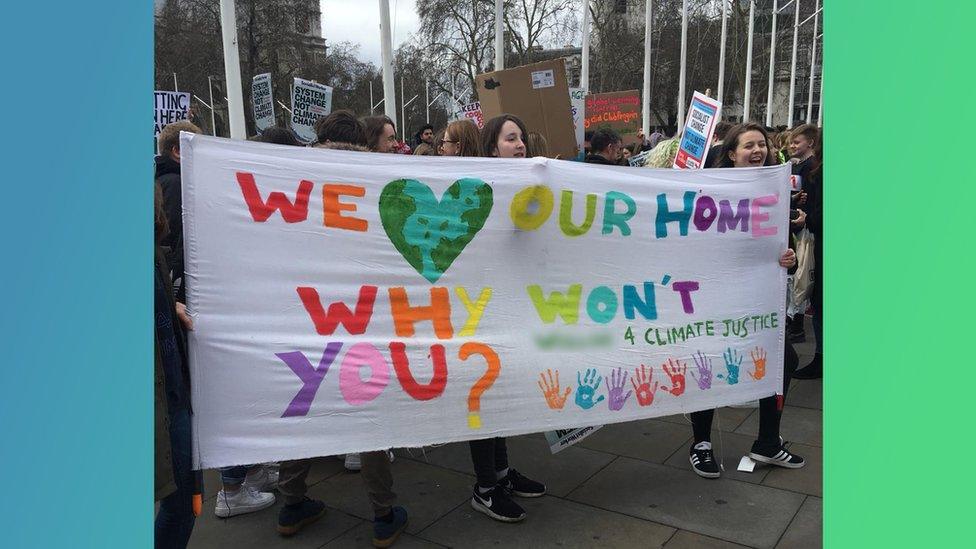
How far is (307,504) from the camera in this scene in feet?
11.6

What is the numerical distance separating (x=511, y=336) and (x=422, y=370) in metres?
0.44

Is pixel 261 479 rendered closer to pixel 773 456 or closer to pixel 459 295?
pixel 459 295

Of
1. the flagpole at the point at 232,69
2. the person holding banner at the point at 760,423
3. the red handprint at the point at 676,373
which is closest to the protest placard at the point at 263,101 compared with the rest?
the flagpole at the point at 232,69

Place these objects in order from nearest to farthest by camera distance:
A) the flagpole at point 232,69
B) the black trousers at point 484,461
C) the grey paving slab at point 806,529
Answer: the grey paving slab at point 806,529, the black trousers at point 484,461, the flagpole at point 232,69

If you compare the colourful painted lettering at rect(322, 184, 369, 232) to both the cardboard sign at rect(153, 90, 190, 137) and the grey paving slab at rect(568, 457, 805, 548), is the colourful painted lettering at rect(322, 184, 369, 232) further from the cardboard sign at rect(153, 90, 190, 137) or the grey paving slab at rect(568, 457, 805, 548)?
the cardboard sign at rect(153, 90, 190, 137)

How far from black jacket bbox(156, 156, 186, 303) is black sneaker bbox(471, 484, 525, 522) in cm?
172

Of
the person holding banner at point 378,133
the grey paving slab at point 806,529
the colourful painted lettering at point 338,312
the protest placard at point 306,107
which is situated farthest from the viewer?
the protest placard at point 306,107

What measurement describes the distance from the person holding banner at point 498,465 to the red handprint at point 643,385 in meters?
0.73

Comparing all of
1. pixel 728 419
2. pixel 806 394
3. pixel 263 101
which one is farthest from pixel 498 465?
pixel 263 101

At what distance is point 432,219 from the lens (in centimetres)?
316

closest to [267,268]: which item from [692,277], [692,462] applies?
[692,277]

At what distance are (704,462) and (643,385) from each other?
32.5 inches

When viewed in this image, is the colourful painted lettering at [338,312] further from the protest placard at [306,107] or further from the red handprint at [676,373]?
the protest placard at [306,107]

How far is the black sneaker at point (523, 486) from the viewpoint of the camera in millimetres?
3842
